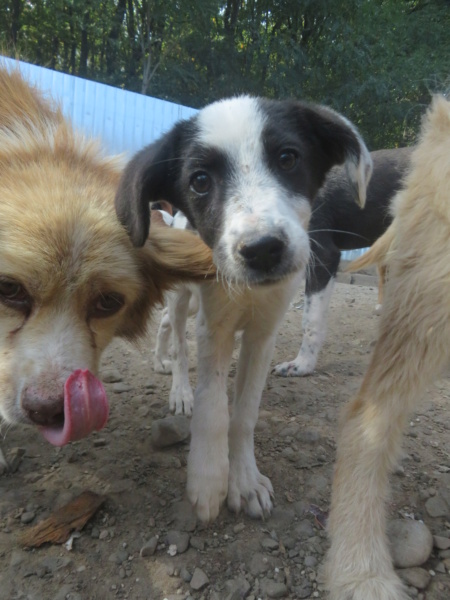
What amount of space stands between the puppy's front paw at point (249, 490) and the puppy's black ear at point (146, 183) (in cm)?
104

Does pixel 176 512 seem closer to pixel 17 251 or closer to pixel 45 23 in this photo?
pixel 17 251

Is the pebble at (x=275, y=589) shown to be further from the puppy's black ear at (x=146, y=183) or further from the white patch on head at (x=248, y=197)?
the puppy's black ear at (x=146, y=183)

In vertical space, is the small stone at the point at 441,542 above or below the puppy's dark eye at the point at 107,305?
below

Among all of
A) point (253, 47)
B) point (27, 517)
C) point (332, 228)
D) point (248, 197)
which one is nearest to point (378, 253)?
point (248, 197)

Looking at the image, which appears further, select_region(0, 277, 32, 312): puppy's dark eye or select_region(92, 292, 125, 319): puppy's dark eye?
select_region(92, 292, 125, 319): puppy's dark eye

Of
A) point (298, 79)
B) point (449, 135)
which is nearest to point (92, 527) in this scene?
point (449, 135)

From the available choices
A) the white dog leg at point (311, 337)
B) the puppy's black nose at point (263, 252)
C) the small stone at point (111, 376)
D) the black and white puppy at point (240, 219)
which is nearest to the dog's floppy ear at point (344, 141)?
the black and white puppy at point (240, 219)

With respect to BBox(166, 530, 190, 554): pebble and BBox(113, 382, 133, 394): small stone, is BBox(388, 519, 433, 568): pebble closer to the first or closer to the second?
BBox(166, 530, 190, 554): pebble

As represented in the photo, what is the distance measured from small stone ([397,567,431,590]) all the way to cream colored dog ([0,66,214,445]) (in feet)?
3.67

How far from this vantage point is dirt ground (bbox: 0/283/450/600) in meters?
1.61

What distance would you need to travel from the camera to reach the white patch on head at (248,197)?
1.79m

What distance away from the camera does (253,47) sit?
52.6ft

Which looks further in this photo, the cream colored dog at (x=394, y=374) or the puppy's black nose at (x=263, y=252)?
the puppy's black nose at (x=263, y=252)

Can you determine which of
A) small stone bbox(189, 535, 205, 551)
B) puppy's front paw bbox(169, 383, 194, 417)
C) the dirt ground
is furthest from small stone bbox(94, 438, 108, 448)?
small stone bbox(189, 535, 205, 551)
